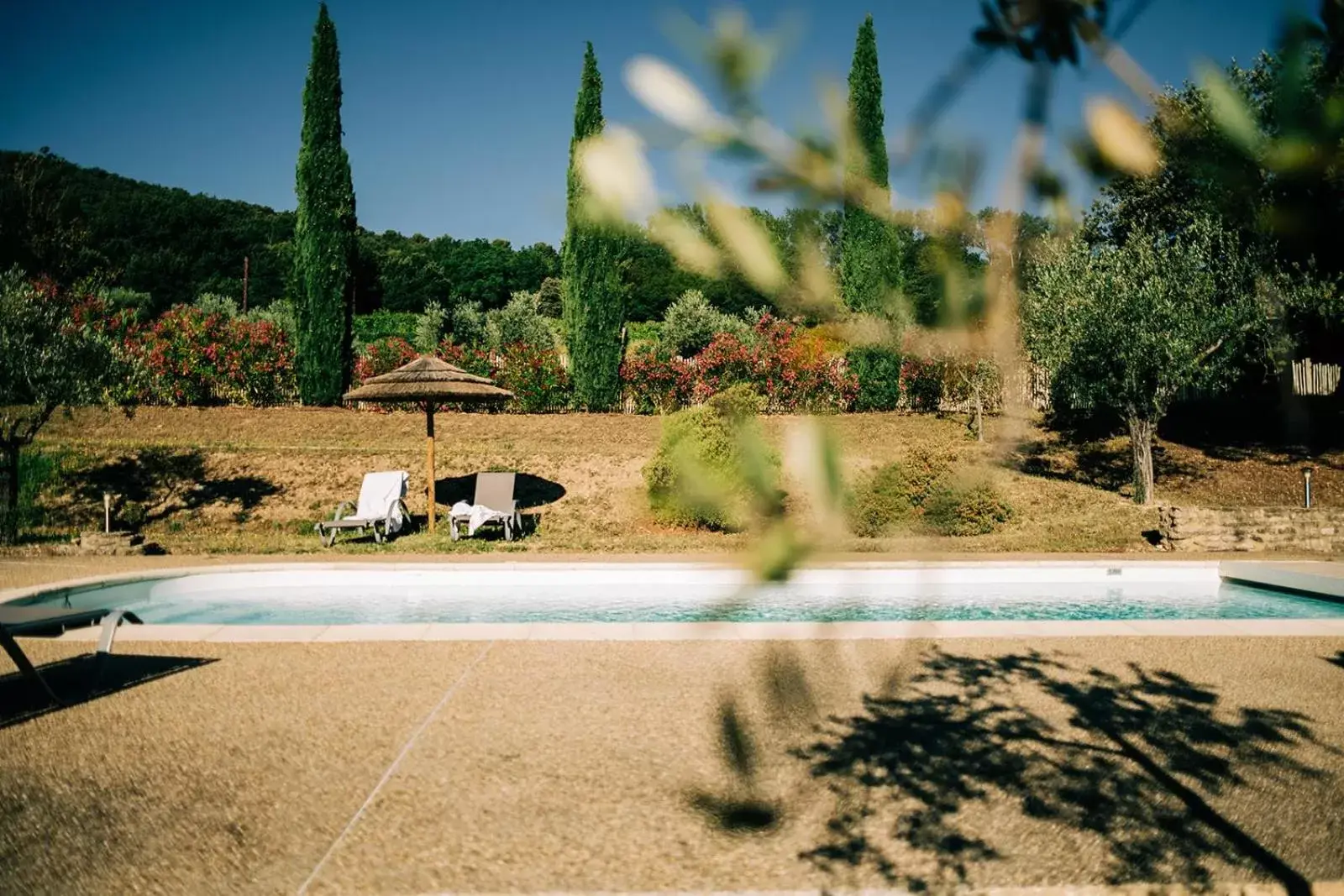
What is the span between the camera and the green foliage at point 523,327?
1262 inches

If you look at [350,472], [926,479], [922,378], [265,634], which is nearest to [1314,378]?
[922,378]

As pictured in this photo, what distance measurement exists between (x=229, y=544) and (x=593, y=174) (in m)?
14.3

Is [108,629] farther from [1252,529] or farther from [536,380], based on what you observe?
[536,380]

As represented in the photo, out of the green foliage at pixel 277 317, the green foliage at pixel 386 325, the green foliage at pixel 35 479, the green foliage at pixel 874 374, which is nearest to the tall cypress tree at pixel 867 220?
the green foliage at pixel 874 374

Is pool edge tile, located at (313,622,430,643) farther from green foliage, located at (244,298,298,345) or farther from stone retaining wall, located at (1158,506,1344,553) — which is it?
green foliage, located at (244,298,298,345)

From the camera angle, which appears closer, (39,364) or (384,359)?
(39,364)

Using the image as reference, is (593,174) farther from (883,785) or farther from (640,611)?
(640,611)

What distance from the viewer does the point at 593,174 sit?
2.56 ft

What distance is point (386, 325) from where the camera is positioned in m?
42.9

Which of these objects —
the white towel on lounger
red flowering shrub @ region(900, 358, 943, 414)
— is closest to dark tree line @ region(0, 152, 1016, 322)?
the white towel on lounger

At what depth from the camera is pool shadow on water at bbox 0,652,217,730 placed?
18.1 feet

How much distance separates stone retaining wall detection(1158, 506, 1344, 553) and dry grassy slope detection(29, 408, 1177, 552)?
2.24 feet

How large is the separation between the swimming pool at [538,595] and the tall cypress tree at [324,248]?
1239 centimetres

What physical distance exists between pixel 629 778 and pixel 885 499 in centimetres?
381
